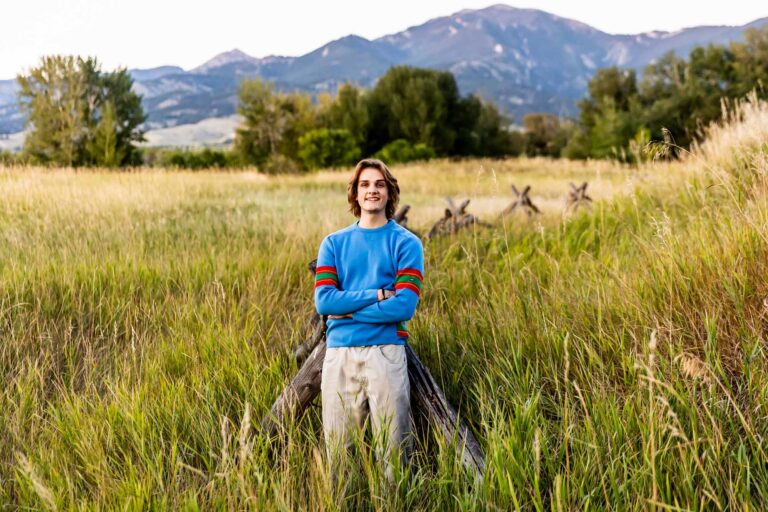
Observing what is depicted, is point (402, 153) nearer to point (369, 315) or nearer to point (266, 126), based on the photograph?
point (266, 126)

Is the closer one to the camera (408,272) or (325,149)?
(408,272)

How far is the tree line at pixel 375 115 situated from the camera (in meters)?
25.4

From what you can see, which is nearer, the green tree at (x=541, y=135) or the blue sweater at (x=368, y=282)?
the blue sweater at (x=368, y=282)

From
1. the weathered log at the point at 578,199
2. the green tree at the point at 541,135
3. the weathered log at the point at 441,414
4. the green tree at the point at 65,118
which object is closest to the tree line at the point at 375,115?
the green tree at the point at 65,118

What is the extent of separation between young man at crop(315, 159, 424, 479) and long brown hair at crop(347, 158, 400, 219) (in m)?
0.01

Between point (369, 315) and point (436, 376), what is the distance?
91 cm

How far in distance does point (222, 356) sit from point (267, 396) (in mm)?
574

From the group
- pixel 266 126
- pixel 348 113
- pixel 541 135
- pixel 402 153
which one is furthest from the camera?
pixel 541 135

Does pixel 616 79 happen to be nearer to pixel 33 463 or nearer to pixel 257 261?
pixel 257 261

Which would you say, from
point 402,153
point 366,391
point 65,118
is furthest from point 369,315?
point 402,153

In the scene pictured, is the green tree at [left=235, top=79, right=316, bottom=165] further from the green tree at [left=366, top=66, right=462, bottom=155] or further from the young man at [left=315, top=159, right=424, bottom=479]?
the young man at [left=315, top=159, right=424, bottom=479]

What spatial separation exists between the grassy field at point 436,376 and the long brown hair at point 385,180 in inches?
37.1

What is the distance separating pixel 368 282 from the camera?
240 cm

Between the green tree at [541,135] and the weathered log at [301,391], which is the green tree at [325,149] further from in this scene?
the green tree at [541,135]
